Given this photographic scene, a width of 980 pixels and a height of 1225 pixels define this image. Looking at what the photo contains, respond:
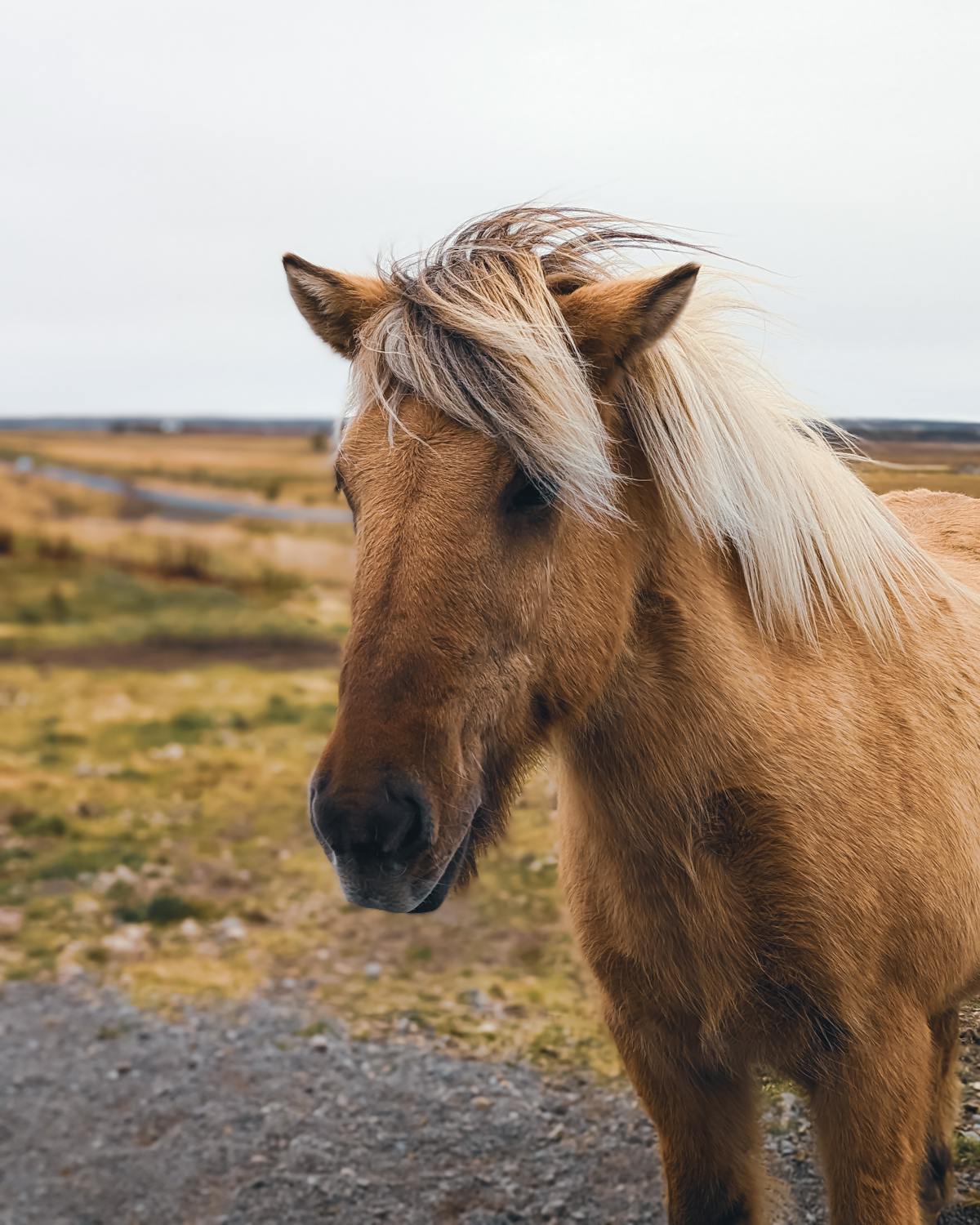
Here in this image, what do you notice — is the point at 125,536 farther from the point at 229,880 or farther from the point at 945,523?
the point at 945,523

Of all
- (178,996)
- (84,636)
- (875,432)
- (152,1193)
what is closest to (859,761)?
(875,432)

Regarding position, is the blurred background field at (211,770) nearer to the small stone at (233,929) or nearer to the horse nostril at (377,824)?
the small stone at (233,929)

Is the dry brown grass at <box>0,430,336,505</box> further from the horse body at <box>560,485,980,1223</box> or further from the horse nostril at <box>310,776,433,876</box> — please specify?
the horse nostril at <box>310,776,433,876</box>

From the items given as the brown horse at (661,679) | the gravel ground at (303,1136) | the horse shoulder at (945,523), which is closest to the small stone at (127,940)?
the gravel ground at (303,1136)

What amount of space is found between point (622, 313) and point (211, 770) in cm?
739

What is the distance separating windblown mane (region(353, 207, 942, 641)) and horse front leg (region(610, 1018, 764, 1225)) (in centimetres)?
122

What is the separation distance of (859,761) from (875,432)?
1.68 m

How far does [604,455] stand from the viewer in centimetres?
219

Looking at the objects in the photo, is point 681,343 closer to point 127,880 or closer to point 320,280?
point 320,280

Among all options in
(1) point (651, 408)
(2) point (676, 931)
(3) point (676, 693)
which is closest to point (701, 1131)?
(2) point (676, 931)

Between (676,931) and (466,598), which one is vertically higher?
(466,598)

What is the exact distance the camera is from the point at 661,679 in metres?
2.37

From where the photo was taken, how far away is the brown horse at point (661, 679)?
2072mm

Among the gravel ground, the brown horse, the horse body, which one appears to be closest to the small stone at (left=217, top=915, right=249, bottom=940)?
the gravel ground
